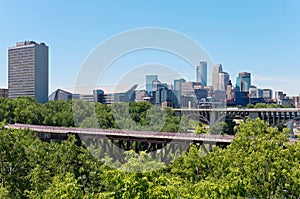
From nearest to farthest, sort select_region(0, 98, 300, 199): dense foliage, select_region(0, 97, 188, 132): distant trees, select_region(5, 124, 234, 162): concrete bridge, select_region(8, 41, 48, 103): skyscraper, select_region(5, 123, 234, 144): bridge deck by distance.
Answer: select_region(0, 98, 300, 199): dense foliage, select_region(5, 124, 234, 162): concrete bridge, select_region(5, 123, 234, 144): bridge deck, select_region(0, 97, 188, 132): distant trees, select_region(8, 41, 48, 103): skyscraper

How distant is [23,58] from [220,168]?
12446 centimetres

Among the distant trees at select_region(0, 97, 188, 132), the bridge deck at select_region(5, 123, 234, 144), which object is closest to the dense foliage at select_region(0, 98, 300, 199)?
the bridge deck at select_region(5, 123, 234, 144)

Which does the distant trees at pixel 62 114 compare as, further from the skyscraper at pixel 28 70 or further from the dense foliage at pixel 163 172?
the skyscraper at pixel 28 70

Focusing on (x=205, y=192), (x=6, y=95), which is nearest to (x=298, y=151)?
(x=205, y=192)

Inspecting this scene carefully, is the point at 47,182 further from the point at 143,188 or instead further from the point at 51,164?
the point at 143,188

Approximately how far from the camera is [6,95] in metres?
122

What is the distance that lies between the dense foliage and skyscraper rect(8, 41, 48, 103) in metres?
111

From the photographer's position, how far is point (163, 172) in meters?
13.7

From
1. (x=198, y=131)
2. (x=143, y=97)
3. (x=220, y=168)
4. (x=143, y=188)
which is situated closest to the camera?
(x=143, y=188)

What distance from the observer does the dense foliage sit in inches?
373

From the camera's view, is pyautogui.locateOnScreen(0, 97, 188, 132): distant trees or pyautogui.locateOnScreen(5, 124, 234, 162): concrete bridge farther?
pyautogui.locateOnScreen(0, 97, 188, 132): distant trees

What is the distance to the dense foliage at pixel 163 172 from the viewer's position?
9469 millimetres

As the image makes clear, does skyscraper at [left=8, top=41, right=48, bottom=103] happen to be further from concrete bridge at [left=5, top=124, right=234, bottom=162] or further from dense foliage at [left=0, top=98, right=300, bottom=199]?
dense foliage at [left=0, top=98, right=300, bottom=199]

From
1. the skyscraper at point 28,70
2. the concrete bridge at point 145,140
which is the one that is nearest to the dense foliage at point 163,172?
the concrete bridge at point 145,140
